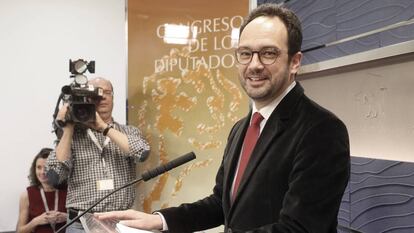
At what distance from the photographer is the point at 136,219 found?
130cm

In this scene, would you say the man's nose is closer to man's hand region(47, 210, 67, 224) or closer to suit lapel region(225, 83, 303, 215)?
suit lapel region(225, 83, 303, 215)

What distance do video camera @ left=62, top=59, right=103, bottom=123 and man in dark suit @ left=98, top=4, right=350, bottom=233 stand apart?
120 centimetres

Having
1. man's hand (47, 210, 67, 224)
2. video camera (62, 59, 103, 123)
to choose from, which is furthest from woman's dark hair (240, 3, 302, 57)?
man's hand (47, 210, 67, 224)

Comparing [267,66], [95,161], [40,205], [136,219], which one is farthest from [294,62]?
[40,205]

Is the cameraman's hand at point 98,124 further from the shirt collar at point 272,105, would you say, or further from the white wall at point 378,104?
the shirt collar at point 272,105

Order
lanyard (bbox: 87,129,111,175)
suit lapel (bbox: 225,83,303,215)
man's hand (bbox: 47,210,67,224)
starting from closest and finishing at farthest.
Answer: suit lapel (bbox: 225,83,303,215) → lanyard (bbox: 87,129,111,175) → man's hand (bbox: 47,210,67,224)

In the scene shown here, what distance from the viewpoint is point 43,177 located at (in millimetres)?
3174

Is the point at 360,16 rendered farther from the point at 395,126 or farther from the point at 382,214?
the point at 382,214

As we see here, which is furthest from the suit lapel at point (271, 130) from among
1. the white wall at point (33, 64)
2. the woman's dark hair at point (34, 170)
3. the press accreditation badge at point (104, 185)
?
the white wall at point (33, 64)

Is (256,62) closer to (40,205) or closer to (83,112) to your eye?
(83,112)

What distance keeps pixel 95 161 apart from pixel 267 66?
61.1 inches

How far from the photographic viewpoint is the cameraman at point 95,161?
243 cm

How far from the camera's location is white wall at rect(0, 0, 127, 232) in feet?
11.0

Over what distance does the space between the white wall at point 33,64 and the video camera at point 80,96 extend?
1.03 m
